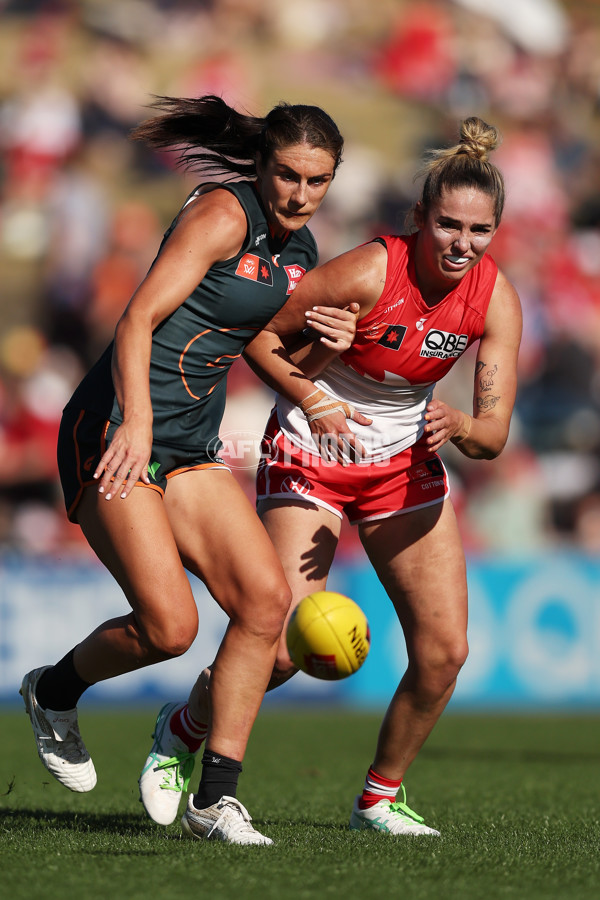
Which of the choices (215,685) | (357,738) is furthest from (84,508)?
(357,738)

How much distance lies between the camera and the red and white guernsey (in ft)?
14.4

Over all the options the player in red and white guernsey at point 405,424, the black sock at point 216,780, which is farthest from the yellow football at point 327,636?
the black sock at point 216,780

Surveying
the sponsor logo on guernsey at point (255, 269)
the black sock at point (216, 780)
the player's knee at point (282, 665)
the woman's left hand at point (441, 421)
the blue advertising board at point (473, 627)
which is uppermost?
the sponsor logo on guernsey at point (255, 269)

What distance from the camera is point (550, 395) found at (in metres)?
13.3

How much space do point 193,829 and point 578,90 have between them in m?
14.9

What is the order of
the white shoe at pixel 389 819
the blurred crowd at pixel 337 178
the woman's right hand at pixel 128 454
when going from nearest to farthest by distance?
the woman's right hand at pixel 128 454
the white shoe at pixel 389 819
the blurred crowd at pixel 337 178

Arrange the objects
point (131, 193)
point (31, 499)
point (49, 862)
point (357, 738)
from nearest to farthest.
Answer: point (49, 862), point (357, 738), point (31, 499), point (131, 193)

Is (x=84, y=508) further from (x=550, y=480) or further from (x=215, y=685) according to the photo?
(x=550, y=480)

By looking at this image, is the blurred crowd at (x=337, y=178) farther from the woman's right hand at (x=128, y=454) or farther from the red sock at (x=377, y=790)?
the woman's right hand at (x=128, y=454)

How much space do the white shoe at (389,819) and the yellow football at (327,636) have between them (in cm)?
76

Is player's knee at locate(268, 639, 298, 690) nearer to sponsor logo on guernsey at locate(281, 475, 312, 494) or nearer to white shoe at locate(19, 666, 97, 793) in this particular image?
sponsor logo on guernsey at locate(281, 475, 312, 494)

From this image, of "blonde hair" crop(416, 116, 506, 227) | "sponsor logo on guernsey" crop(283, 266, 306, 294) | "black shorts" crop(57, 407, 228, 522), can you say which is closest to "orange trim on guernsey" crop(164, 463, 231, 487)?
"black shorts" crop(57, 407, 228, 522)

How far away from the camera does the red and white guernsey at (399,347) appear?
439 centimetres

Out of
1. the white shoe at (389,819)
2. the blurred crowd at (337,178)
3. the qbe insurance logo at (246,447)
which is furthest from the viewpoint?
the blurred crowd at (337,178)
